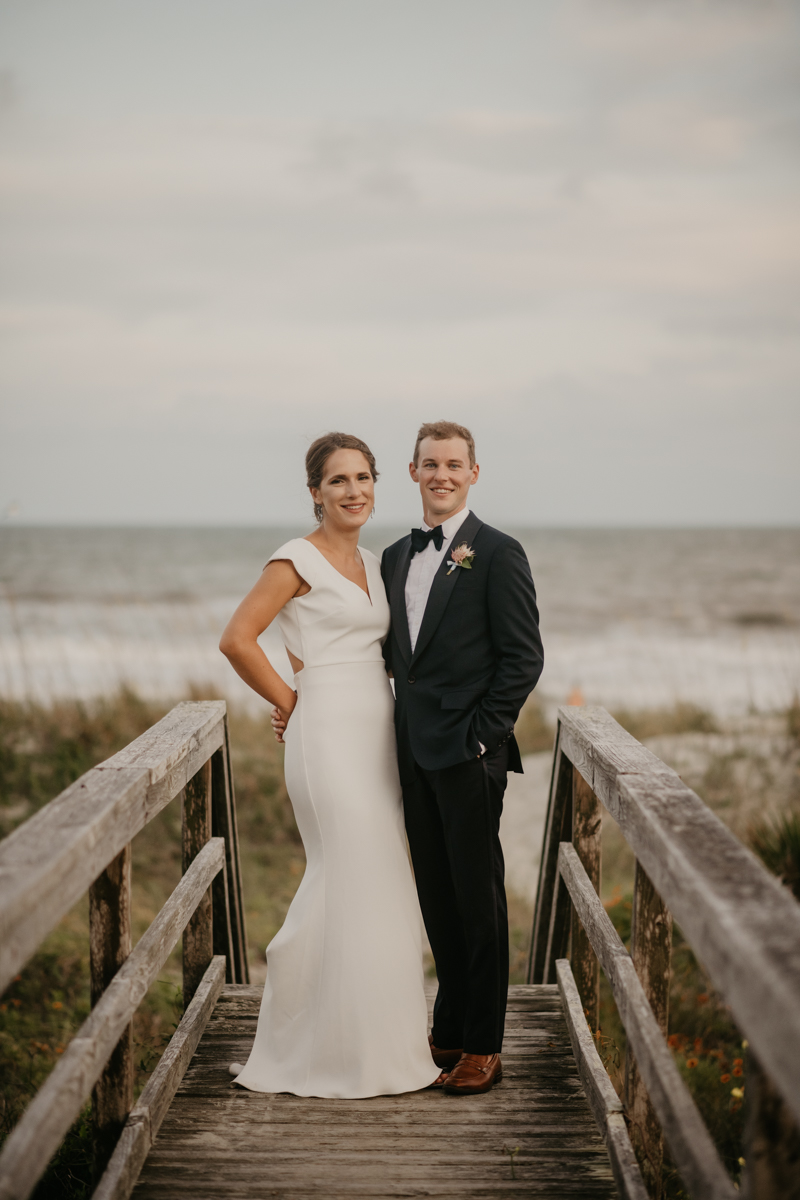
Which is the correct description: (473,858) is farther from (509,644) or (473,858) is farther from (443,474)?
(443,474)

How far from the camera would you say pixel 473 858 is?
2947 mm

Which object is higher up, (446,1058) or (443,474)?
(443,474)

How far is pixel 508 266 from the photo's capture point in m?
48.9

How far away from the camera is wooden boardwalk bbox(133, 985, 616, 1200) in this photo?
232cm

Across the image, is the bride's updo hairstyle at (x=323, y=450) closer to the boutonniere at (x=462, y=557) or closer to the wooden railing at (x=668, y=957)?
the boutonniere at (x=462, y=557)

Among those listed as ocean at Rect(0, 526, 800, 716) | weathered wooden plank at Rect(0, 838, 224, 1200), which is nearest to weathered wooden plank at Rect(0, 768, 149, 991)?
weathered wooden plank at Rect(0, 838, 224, 1200)

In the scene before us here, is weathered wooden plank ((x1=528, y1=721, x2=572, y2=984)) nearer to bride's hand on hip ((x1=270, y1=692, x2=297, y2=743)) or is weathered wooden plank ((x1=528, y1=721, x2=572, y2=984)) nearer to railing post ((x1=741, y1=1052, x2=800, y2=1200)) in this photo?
bride's hand on hip ((x1=270, y1=692, x2=297, y2=743))

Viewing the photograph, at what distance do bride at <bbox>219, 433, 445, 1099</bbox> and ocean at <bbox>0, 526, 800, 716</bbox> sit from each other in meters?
4.55

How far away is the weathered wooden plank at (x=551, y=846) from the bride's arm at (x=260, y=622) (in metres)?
1.26

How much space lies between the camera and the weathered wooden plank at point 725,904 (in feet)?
3.61

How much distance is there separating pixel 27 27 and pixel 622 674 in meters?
36.9

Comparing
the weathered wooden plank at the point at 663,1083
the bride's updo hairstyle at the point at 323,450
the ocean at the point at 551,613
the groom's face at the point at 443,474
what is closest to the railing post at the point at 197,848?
the bride's updo hairstyle at the point at 323,450

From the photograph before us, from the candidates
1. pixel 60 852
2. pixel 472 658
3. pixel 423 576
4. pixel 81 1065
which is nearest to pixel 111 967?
pixel 81 1065

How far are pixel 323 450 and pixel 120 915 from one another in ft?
5.89
